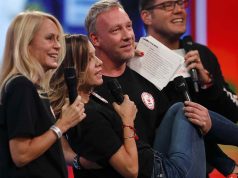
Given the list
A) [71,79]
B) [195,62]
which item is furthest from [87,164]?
[195,62]

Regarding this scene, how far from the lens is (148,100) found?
8.68 ft

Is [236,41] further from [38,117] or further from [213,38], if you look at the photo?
[38,117]

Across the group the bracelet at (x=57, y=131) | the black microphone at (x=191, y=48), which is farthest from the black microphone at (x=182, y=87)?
the bracelet at (x=57, y=131)

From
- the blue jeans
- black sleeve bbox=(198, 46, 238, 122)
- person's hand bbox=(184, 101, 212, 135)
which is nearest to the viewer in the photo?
the blue jeans

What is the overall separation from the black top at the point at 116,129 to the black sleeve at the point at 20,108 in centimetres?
28

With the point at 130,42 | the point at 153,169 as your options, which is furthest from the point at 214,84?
the point at 153,169

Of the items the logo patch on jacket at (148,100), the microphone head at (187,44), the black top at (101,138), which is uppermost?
the microphone head at (187,44)

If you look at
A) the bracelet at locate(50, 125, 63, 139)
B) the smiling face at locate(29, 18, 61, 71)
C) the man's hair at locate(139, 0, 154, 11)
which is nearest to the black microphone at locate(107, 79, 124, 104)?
the smiling face at locate(29, 18, 61, 71)

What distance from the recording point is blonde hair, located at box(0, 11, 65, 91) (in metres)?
1.98

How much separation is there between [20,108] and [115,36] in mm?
860

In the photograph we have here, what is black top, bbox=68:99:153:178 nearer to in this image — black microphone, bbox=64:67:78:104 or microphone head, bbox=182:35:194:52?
black microphone, bbox=64:67:78:104

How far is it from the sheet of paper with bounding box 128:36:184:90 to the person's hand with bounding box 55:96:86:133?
30.8 inches

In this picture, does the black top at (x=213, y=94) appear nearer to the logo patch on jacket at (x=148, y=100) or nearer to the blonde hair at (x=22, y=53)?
the logo patch on jacket at (x=148, y=100)

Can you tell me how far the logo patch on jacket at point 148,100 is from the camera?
103 inches
